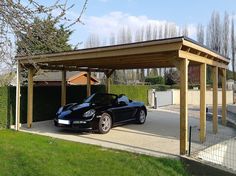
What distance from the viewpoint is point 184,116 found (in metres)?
8.52

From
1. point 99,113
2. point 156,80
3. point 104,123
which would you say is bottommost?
point 104,123

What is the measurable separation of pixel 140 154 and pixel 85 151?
4.46 ft

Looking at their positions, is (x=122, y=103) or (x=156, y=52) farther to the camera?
(x=122, y=103)

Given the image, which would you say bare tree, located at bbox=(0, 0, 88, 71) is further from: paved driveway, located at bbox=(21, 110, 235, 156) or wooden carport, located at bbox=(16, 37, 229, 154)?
paved driveway, located at bbox=(21, 110, 235, 156)

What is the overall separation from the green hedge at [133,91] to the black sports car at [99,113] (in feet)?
21.5

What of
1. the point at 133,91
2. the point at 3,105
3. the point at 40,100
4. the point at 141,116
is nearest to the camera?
the point at 3,105

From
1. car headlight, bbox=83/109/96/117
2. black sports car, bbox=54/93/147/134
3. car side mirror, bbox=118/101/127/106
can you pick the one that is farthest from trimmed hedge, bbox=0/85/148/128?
car side mirror, bbox=118/101/127/106

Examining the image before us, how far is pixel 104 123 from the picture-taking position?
38.5ft

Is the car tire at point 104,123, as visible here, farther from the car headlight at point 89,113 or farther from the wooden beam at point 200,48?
the wooden beam at point 200,48

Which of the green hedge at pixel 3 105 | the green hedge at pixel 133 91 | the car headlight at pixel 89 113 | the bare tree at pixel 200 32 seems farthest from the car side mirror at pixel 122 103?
the bare tree at pixel 200 32

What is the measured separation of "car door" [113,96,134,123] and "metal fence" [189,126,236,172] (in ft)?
9.31

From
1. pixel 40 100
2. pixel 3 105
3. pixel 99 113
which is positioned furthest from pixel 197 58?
pixel 40 100

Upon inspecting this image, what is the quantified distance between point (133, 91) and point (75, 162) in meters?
15.4

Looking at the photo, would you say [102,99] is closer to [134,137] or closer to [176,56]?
[134,137]
